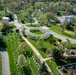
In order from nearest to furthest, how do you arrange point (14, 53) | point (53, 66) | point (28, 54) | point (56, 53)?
point (53, 66), point (56, 53), point (14, 53), point (28, 54)

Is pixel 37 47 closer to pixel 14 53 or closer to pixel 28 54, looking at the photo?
pixel 28 54

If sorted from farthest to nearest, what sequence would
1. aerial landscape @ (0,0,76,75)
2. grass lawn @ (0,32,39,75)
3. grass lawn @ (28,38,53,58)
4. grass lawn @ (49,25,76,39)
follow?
grass lawn @ (49,25,76,39) → grass lawn @ (28,38,53,58) → aerial landscape @ (0,0,76,75) → grass lawn @ (0,32,39,75)

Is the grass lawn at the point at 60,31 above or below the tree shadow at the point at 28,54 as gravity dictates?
below

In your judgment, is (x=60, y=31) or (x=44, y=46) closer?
(x=44, y=46)

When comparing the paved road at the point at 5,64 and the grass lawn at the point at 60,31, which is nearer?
the paved road at the point at 5,64

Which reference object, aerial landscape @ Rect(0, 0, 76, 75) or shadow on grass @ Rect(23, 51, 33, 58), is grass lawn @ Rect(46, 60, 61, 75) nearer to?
aerial landscape @ Rect(0, 0, 76, 75)

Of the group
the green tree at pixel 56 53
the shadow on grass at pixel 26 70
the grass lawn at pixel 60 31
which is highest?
the green tree at pixel 56 53

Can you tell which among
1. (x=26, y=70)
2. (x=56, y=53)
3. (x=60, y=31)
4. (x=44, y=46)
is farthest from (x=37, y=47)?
(x=60, y=31)

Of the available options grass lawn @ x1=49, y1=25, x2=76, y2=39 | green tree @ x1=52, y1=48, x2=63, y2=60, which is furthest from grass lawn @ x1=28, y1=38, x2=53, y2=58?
grass lawn @ x1=49, y1=25, x2=76, y2=39

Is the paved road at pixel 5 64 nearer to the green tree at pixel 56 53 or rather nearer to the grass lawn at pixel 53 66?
the grass lawn at pixel 53 66

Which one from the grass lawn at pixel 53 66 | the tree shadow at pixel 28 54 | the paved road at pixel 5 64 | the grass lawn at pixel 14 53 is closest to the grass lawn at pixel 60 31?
the grass lawn at pixel 14 53

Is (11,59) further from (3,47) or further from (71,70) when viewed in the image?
(71,70)
